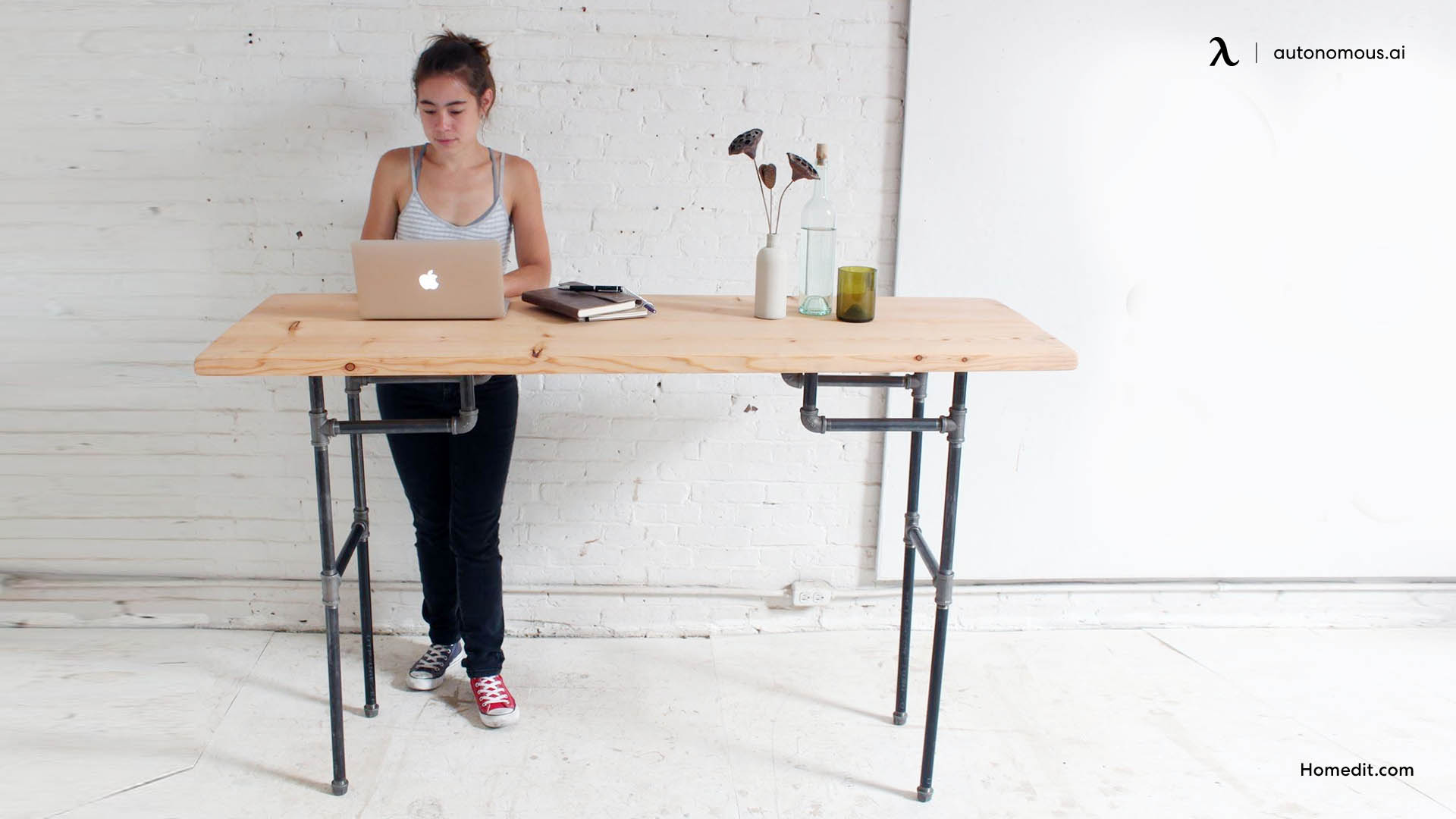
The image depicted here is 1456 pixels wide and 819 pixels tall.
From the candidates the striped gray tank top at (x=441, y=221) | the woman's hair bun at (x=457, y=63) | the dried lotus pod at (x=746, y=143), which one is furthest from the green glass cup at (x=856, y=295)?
the woman's hair bun at (x=457, y=63)

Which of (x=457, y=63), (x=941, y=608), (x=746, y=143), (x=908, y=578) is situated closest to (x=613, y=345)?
(x=746, y=143)

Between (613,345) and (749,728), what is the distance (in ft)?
3.55

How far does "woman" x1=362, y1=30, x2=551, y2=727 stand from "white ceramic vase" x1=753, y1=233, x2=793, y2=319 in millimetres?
526

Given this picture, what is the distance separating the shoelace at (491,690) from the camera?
2.60m

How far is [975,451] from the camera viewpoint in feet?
10.00

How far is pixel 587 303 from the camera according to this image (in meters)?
2.23

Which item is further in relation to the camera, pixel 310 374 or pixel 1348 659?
pixel 1348 659

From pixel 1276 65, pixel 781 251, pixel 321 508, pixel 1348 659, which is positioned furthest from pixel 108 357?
pixel 1348 659

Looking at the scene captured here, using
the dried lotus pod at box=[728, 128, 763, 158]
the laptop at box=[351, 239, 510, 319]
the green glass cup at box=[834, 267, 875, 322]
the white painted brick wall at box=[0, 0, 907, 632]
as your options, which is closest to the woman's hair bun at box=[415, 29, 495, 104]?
the white painted brick wall at box=[0, 0, 907, 632]

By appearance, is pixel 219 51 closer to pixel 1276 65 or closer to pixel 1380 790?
pixel 1276 65

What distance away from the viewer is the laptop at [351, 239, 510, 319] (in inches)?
82.8

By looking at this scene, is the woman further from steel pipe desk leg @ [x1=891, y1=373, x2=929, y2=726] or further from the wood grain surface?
steel pipe desk leg @ [x1=891, y1=373, x2=929, y2=726]

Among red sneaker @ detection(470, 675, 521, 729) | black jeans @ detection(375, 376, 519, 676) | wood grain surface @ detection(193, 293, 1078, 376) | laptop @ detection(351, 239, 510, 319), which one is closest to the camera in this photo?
wood grain surface @ detection(193, 293, 1078, 376)

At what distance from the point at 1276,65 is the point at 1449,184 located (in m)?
0.59
